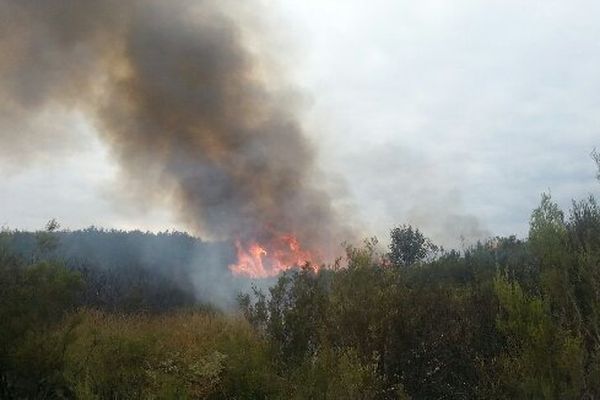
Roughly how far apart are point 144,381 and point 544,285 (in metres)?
8.67

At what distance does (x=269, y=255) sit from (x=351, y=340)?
13483mm

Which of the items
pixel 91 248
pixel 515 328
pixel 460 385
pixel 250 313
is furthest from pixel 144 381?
pixel 91 248

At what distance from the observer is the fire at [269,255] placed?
23828 mm

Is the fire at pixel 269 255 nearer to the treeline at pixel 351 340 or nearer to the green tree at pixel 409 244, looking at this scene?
the treeline at pixel 351 340

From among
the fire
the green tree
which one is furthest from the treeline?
the green tree

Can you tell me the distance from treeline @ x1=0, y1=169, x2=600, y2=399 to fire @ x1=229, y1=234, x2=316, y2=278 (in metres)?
7.80

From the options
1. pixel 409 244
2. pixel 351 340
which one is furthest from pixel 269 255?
pixel 409 244

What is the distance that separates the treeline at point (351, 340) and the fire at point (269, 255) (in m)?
7.80

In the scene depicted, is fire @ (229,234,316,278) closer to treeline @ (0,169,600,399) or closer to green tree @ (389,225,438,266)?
treeline @ (0,169,600,399)

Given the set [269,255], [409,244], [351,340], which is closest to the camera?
[351,340]

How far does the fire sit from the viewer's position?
23828 millimetres

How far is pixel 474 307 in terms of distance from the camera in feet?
45.0

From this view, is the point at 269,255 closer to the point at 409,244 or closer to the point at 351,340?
the point at 351,340

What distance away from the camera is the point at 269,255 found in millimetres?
24672
